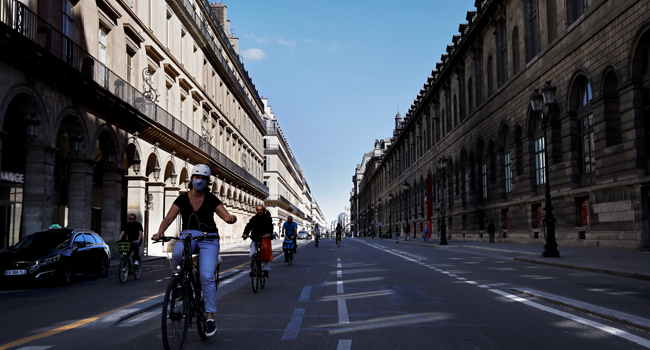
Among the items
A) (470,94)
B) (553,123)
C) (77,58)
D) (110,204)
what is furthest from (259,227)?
(470,94)

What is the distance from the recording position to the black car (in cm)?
1347

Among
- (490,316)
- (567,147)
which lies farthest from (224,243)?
(490,316)

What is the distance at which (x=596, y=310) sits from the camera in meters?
7.87

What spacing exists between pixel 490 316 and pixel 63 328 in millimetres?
5585

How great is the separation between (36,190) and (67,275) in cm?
610

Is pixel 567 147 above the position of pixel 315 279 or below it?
above

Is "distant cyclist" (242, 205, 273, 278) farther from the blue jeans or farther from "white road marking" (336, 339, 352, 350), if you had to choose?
"white road marking" (336, 339, 352, 350)

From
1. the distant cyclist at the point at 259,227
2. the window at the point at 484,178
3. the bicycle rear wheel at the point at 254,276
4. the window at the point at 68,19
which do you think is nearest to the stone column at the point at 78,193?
the window at the point at 68,19

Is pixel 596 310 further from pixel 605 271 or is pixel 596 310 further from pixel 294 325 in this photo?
pixel 605 271

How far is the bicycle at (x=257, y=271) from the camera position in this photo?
11565 mm

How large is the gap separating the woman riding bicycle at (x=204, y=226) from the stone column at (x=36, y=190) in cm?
1484

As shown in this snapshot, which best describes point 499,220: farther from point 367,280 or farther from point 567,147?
point 367,280

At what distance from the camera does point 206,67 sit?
4441 cm

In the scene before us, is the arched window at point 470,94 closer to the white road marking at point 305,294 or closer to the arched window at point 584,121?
the arched window at point 584,121
